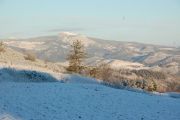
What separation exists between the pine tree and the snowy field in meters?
42.7

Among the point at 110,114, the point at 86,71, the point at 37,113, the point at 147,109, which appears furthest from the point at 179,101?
the point at 86,71

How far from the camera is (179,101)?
1303 inches

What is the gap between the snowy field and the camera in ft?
78.1

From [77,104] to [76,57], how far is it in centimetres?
4937

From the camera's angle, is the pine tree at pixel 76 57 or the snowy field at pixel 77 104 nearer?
the snowy field at pixel 77 104

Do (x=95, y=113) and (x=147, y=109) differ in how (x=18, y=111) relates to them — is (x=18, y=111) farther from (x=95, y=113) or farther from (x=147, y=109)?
(x=147, y=109)

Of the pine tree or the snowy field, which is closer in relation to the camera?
the snowy field

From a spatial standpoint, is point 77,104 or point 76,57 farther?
point 76,57

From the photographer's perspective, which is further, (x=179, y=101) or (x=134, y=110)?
(x=179, y=101)

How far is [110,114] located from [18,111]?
528 centimetres

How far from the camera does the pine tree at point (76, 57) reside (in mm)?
75875

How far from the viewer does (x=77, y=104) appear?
2694 cm

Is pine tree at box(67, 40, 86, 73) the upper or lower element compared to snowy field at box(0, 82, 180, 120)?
lower

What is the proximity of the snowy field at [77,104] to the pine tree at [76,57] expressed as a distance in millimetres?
42672
